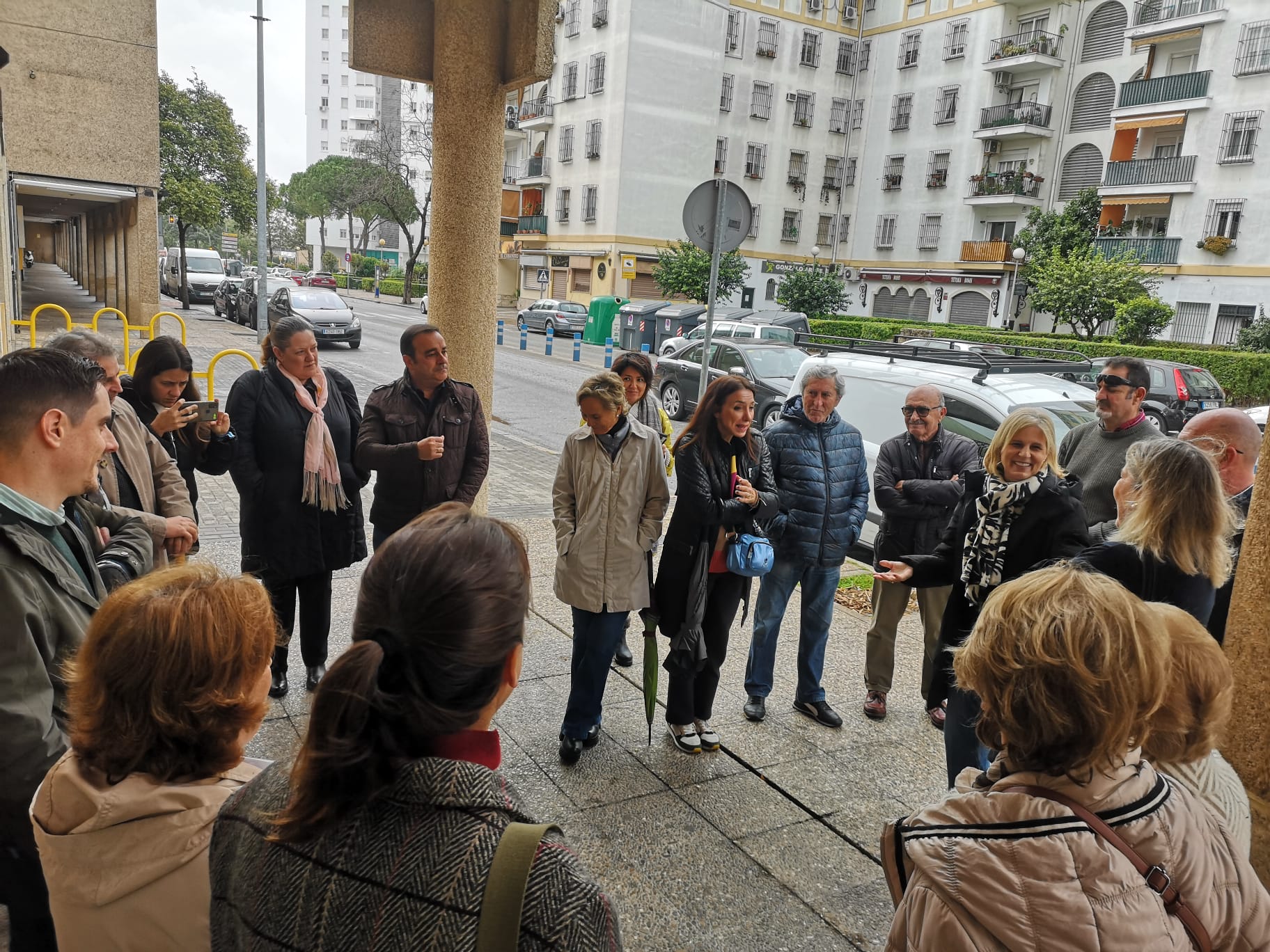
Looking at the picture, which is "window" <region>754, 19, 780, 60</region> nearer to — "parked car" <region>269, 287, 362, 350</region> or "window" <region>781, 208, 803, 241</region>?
"window" <region>781, 208, 803, 241</region>

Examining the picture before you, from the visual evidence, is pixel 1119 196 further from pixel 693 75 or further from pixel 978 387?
pixel 978 387

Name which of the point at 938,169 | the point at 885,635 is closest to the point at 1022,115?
the point at 938,169

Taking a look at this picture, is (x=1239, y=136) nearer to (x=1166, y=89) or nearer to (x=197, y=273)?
(x=1166, y=89)

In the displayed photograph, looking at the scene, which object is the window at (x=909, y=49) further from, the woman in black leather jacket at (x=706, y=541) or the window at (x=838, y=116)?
the woman in black leather jacket at (x=706, y=541)

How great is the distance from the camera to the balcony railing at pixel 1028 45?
38.7m

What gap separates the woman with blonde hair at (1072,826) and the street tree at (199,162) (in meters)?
31.6

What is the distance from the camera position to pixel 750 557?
13.7ft

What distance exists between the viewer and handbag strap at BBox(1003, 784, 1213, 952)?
4.98ft

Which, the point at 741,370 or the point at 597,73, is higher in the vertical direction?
the point at 597,73

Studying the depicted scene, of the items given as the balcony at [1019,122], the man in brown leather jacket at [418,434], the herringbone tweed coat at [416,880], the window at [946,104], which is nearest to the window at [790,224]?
the window at [946,104]

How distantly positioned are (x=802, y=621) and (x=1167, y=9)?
4001 centimetres

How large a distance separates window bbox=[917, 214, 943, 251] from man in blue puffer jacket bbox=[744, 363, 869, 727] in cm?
4223

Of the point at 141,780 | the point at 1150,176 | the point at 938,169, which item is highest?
the point at 938,169

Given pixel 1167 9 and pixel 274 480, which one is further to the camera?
pixel 1167 9
